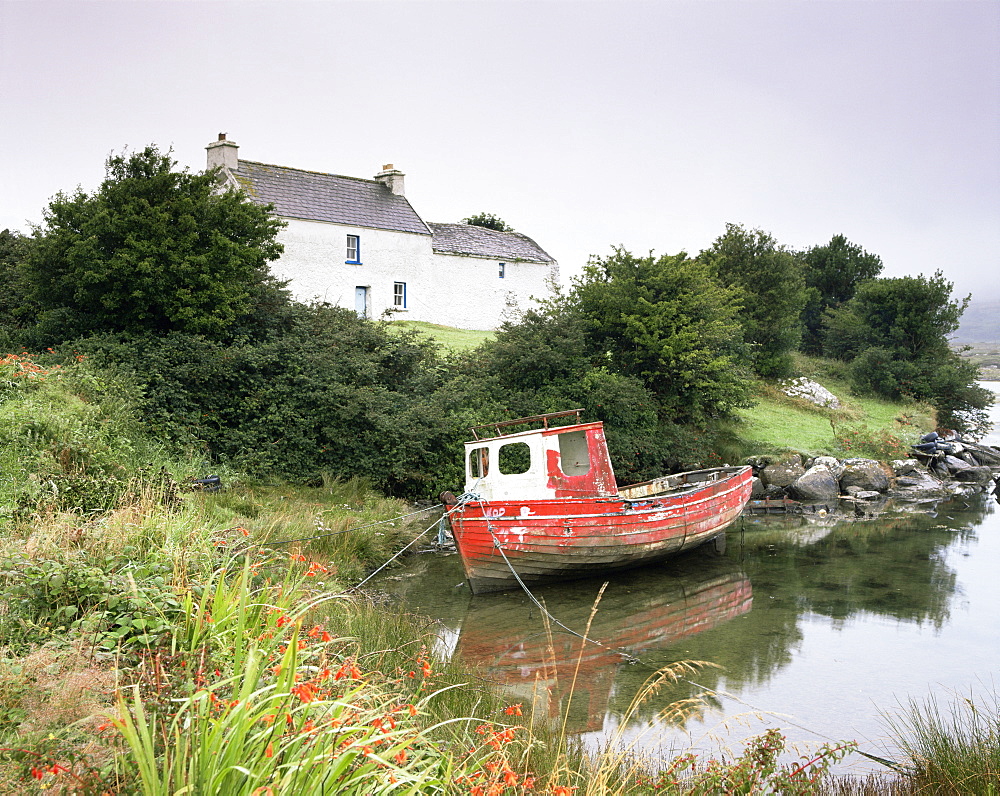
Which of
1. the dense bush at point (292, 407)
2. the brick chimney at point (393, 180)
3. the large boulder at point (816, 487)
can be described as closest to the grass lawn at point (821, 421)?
the large boulder at point (816, 487)

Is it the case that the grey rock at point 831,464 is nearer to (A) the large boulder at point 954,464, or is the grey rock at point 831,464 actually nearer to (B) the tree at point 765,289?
(A) the large boulder at point 954,464

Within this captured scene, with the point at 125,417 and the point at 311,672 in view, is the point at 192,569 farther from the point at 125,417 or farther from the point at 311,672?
the point at 125,417

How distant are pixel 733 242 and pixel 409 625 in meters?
27.8

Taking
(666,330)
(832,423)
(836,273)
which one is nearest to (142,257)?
(666,330)

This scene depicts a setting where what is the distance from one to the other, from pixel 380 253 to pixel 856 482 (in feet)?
64.4

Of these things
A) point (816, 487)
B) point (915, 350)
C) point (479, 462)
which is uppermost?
point (915, 350)

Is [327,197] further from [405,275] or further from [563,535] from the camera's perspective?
[563,535]

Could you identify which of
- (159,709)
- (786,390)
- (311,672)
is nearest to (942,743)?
(311,672)

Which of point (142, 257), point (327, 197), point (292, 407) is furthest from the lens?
point (327, 197)

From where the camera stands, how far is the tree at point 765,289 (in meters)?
32.2

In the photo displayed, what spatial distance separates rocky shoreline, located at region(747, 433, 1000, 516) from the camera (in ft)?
69.2

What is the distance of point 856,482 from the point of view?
2234 cm

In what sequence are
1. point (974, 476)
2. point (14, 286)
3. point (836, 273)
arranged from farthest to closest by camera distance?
point (836, 273)
point (974, 476)
point (14, 286)

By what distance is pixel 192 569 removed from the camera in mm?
6570
